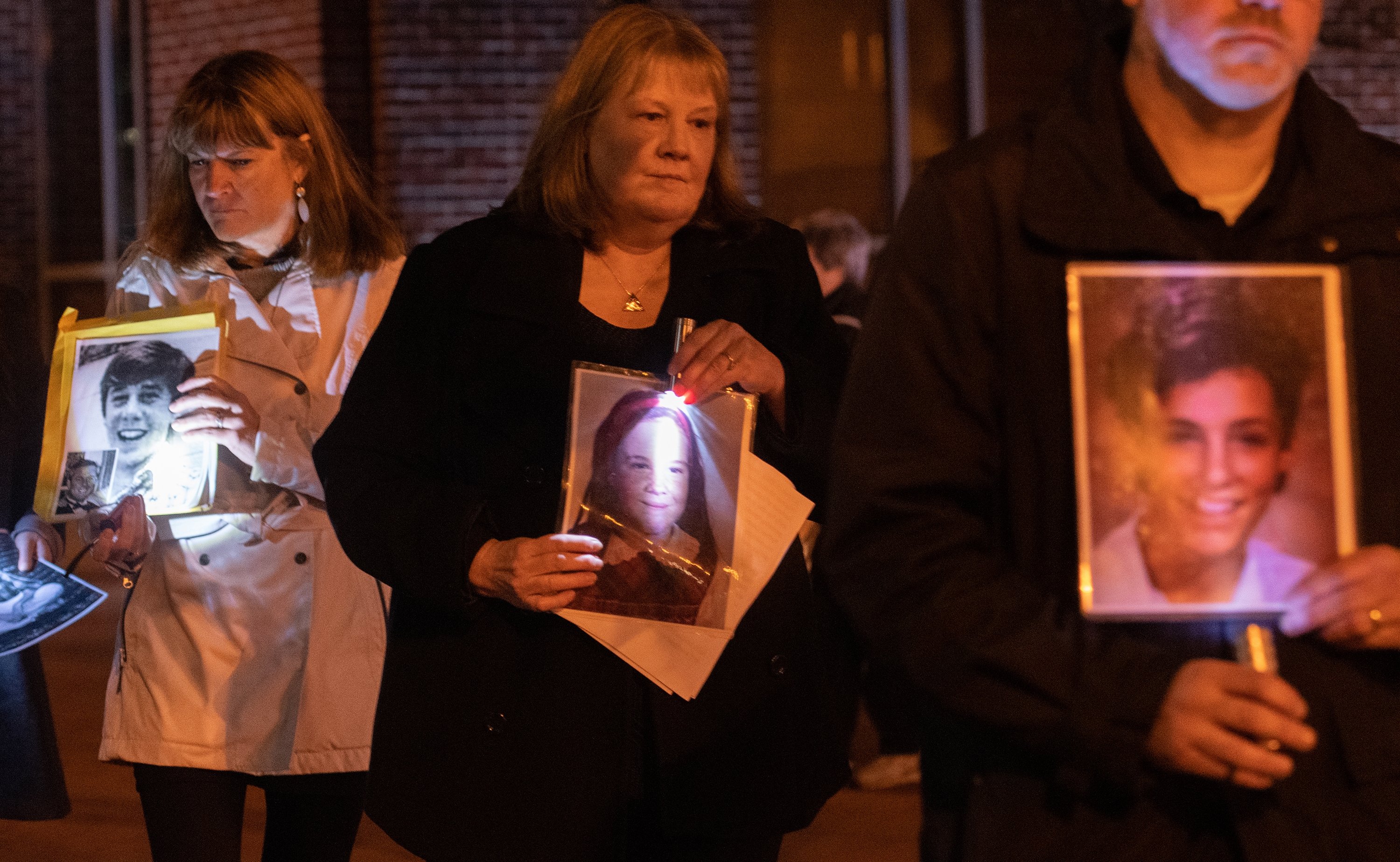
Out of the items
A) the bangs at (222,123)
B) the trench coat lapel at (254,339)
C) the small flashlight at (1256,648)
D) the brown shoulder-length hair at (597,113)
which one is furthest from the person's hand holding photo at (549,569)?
the bangs at (222,123)

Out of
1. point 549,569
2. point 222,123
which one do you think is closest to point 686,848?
point 549,569

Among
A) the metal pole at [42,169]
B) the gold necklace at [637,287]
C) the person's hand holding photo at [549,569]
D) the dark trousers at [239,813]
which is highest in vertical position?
the metal pole at [42,169]

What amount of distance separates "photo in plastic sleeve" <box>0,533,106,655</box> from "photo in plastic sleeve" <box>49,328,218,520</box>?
0.27 metres

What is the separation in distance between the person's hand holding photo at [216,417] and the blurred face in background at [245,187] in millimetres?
403

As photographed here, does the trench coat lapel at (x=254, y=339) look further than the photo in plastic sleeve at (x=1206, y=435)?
Yes

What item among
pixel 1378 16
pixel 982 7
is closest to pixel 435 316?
pixel 982 7

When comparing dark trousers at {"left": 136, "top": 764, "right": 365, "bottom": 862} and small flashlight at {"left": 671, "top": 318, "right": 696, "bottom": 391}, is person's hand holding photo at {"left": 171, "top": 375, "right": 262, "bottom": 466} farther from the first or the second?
small flashlight at {"left": 671, "top": 318, "right": 696, "bottom": 391}

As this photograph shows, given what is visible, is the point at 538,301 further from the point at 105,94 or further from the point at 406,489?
the point at 105,94

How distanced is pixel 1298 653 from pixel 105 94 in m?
10.7

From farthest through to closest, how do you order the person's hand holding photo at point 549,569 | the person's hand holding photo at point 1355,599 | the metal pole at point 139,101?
the metal pole at point 139,101, the person's hand holding photo at point 549,569, the person's hand holding photo at point 1355,599

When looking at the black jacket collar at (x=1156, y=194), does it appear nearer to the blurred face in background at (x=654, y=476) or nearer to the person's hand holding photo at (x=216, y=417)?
the blurred face in background at (x=654, y=476)

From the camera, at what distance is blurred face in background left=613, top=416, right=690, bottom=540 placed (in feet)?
7.40

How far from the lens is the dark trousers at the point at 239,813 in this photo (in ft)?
10.2

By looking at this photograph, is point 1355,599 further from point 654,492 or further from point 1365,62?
point 1365,62
